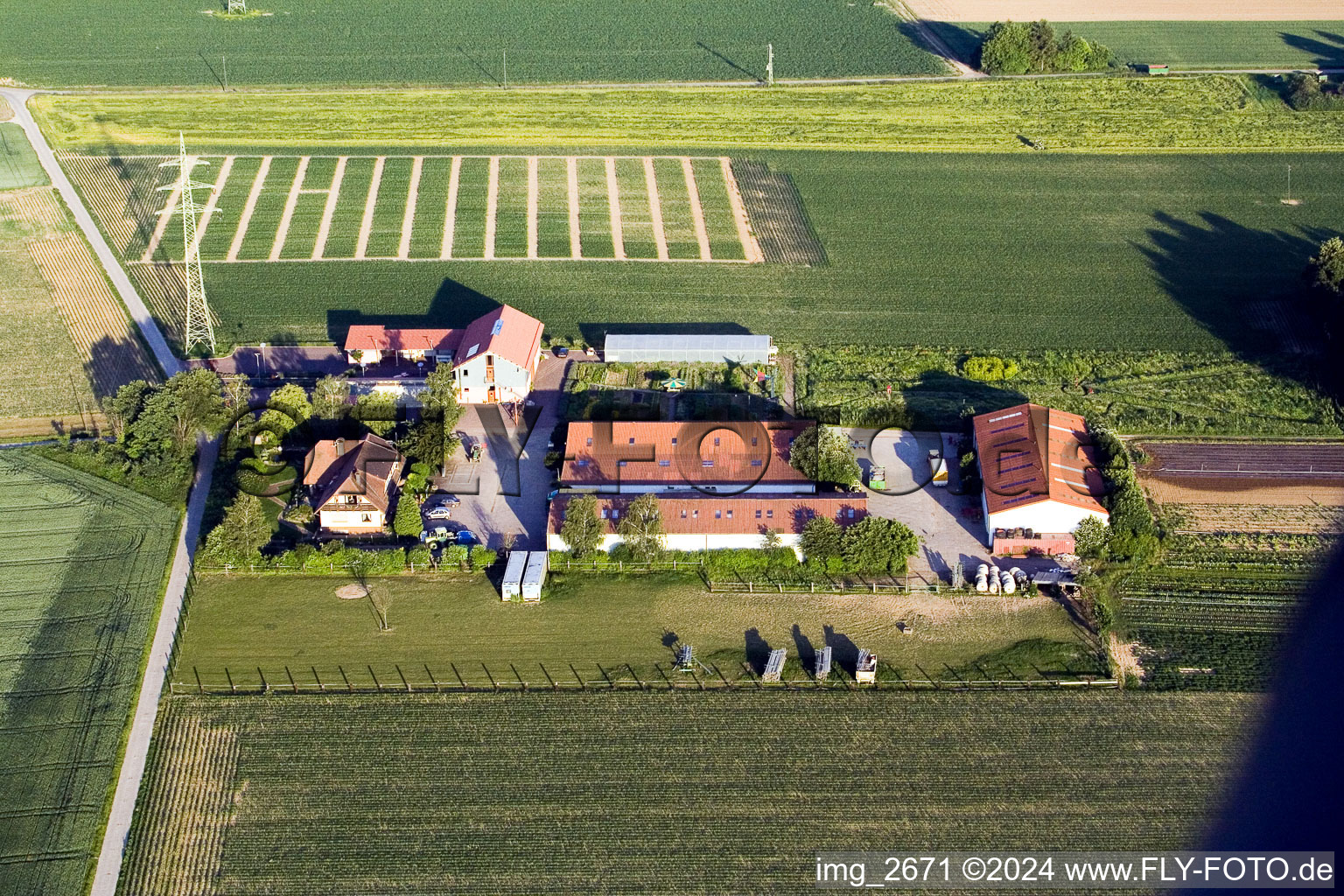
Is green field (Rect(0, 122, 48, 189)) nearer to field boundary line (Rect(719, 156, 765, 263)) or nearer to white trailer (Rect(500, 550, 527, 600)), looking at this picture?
field boundary line (Rect(719, 156, 765, 263))

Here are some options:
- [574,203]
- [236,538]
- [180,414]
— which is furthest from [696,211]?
[236,538]

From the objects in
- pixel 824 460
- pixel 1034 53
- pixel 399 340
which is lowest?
pixel 824 460

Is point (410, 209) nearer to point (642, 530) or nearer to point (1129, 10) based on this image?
point (642, 530)

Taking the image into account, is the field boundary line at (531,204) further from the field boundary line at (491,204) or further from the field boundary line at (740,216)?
the field boundary line at (740,216)

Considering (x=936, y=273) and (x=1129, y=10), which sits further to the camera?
(x=1129, y=10)

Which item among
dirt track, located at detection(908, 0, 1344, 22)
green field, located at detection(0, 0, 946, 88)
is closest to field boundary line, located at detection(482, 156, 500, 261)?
green field, located at detection(0, 0, 946, 88)

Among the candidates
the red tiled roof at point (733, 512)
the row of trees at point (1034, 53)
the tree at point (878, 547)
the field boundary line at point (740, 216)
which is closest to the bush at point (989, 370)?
the red tiled roof at point (733, 512)

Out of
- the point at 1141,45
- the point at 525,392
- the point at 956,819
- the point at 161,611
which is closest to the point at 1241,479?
the point at 956,819
